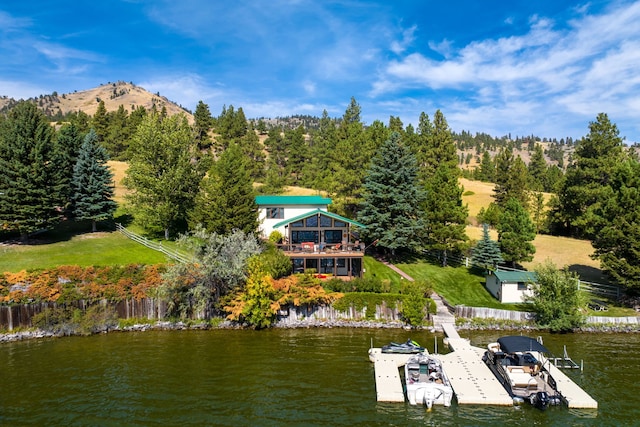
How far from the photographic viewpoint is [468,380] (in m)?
26.7

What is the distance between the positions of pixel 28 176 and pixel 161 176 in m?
13.4

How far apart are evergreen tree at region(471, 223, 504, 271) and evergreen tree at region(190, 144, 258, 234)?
25082 mm

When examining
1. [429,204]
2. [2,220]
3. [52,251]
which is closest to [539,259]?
[429,204]

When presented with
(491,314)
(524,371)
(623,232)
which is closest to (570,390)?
(524,371)

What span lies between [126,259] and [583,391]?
41228 mm

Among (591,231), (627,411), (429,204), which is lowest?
(627,411)

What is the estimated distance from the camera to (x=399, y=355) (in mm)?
30062

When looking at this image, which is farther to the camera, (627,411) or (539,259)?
(539,259)

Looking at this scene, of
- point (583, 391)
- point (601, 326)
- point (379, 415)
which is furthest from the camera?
point (601, 326)

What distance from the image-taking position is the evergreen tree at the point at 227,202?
45.2 m

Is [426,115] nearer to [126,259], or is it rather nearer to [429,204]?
[429,204]

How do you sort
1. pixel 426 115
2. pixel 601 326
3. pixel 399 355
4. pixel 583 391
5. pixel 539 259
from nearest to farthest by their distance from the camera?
pixel 583 391 < pixel 399 355 < pixel 601 326 < pixel 539 259 < pixel 426 115

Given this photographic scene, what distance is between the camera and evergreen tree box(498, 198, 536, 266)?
46188 millimetres

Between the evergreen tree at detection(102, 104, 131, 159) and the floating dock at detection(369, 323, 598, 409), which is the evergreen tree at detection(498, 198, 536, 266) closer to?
the floating dock at detection(369, 323, 598, 409)
